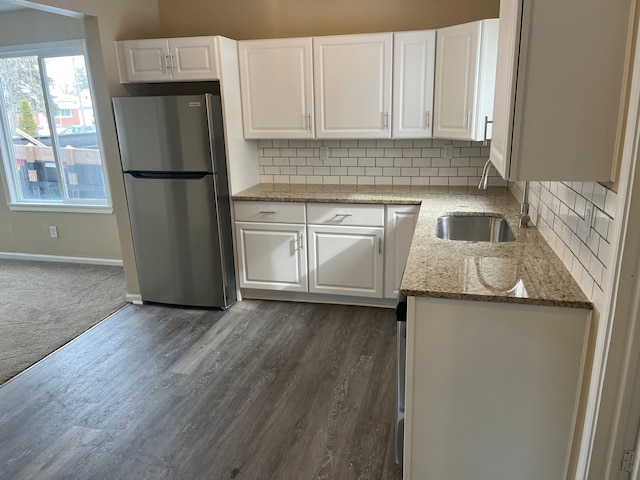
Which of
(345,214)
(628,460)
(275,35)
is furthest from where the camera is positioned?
(275,35)

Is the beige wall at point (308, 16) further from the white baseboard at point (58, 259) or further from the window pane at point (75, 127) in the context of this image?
the white baseboard at point (58, 259)

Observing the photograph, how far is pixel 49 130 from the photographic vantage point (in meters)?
4.58

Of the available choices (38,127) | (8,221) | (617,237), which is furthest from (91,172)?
(617,237)

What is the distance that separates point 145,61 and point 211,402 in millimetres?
2436

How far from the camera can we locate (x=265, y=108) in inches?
138

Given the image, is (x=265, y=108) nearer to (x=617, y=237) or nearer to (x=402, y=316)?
(x=402, y=316)

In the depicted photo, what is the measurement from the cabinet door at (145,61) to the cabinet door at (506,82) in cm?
249

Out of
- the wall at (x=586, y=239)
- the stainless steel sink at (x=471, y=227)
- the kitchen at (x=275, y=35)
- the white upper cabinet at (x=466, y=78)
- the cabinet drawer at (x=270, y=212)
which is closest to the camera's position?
the wall at (x=586, y=239)

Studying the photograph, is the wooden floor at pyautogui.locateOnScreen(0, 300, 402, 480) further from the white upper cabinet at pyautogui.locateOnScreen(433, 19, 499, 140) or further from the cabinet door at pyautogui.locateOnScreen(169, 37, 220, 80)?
the cabinet door at pyautogui.locateOnScreen(169, 37, 220, 80)

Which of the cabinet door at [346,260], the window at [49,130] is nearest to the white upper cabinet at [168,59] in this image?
the window at [49,130]

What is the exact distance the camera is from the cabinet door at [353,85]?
3.22 metres

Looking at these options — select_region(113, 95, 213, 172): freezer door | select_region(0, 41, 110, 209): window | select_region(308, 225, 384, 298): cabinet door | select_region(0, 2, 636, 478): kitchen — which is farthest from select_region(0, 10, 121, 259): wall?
select_region(308, 225, 384, 298): cabinet door

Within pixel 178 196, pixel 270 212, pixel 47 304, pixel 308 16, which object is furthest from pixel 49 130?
Result: pixel 308 16

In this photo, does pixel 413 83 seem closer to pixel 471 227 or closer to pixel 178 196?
pixel 471 227
